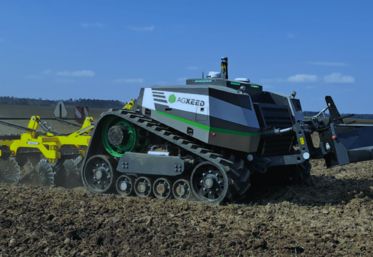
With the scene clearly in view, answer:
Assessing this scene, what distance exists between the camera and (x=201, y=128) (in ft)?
26.4

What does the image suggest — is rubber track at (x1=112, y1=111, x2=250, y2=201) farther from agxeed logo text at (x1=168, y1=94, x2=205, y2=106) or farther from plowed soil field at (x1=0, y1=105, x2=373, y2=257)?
agxeed logo text at (x1=168, y1=94, x2=205, y2=106)

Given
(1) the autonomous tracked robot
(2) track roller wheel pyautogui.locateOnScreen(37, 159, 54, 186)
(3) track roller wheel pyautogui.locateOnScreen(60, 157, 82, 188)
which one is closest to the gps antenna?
(1) the autonomous tracked robot

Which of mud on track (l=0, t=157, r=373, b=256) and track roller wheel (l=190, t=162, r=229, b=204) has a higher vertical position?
track roller wheel (l=190, t=162, r=229, b=204)

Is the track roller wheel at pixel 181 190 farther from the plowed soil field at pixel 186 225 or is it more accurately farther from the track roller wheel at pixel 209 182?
the plowed soil field at pixel 186 225

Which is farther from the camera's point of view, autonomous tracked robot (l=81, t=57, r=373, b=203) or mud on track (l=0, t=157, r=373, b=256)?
autonomous tracked robot (l=81, t=57, r=373, b=203)

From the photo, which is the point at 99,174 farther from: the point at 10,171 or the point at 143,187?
the point at 10,171

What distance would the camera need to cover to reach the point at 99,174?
9453 mm

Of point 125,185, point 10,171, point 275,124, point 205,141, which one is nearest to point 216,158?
point 205,141

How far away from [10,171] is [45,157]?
1170mm

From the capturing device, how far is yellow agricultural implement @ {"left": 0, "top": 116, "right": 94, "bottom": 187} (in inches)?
429

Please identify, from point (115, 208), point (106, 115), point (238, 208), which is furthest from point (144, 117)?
point (238, 208)

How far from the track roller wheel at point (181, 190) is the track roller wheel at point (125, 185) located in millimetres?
1085

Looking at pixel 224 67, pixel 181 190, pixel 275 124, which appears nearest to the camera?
pixel 181 190

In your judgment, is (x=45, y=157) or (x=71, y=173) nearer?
(x=71, y=173)
